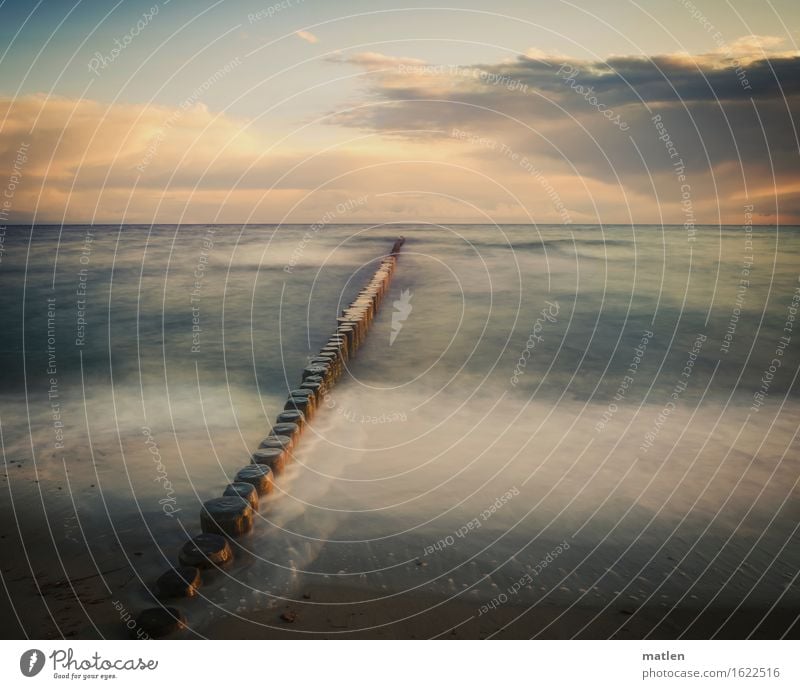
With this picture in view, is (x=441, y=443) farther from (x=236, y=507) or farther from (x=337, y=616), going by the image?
(x=337, y=616)

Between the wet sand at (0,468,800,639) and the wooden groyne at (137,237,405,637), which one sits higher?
the wooden groyne at (137,237,405,637)

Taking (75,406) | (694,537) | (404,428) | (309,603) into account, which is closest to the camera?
(309,603)

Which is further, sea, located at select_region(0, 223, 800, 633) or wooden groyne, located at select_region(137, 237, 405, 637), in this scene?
sea, located at select_region(0, 223, 800, 633)

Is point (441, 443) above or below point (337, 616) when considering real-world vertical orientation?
above

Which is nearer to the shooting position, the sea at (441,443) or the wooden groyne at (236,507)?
the wooden groyne at (236,507)

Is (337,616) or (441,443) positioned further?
(441,443)

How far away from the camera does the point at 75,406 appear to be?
9102mm

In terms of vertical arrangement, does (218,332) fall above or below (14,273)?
below

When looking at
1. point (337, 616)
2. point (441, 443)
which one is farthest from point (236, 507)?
point (441, 443)

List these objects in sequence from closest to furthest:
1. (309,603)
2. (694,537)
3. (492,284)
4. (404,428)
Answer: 1. (309,603)
2. (694,537)
3. (404,428)
4. (492,284)

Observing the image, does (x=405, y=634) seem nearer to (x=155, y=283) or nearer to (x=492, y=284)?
(x=492, y=284)

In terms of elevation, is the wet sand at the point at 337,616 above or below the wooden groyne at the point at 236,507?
below

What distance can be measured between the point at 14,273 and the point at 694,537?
23572 millimetres
